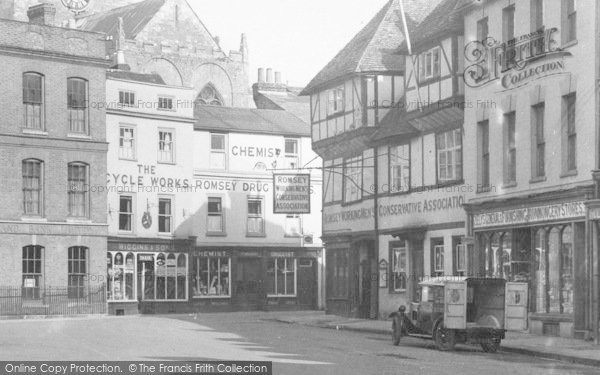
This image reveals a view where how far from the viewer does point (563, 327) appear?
2903 centimetres

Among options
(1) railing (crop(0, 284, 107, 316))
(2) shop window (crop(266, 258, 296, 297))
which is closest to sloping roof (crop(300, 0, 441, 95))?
(1) railing (crop(0, 284, 107, 316))

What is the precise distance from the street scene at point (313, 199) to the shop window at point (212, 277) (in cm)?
12

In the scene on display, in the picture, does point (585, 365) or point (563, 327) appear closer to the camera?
point (585, 365)

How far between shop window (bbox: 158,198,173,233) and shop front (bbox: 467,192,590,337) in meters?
25.0

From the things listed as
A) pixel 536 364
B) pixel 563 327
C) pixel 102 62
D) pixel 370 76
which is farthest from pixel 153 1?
pixel 536 364

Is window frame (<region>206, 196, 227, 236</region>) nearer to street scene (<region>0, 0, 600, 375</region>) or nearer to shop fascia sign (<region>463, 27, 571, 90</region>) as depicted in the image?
street scene (<region>0, 0, 600, 375</region>)

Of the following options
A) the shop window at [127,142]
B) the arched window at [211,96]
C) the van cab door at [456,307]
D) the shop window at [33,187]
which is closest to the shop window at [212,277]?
the shop window at [127,142]

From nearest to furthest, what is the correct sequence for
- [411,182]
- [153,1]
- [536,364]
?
[536,364], [411,182], [153,1]

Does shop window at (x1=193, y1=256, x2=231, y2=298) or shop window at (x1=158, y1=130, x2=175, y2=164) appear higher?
shop window at (x1=158, y1=130, x2=175, y2=164)

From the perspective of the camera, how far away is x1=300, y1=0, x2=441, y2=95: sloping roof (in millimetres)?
42688

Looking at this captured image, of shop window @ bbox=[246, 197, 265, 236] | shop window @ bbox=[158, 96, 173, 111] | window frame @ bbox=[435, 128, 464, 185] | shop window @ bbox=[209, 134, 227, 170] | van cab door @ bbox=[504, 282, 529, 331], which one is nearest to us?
van cab door @ bbox=[504, 282, 529, 331]

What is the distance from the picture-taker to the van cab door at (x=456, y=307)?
82.6ft

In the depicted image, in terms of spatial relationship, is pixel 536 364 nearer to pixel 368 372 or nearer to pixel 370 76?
pixel 368 372

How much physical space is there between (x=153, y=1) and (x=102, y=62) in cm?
2906
